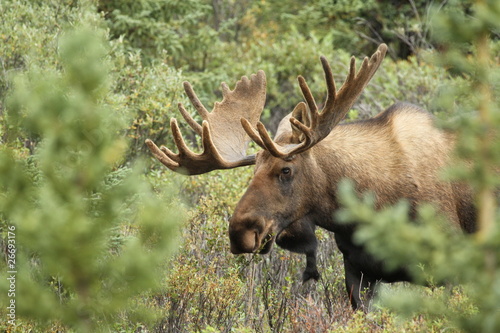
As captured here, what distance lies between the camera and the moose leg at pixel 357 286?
5.27 meters

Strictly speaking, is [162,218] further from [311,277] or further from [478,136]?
[311,277]

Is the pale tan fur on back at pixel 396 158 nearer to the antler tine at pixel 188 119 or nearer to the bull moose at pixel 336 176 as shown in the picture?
the bull moose at pixel 336 176

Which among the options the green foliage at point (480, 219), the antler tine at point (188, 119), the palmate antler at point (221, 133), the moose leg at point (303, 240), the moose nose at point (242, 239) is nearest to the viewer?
the green foliage at point (480, 219)

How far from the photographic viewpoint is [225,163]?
5.54 meters

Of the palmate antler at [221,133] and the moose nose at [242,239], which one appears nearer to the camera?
the moose nose at [242,239]

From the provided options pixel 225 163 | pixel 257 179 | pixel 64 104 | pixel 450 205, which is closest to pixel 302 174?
pixel 257 179

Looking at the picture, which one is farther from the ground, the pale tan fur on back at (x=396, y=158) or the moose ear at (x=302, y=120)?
the moose ear at (x=302, y=120)

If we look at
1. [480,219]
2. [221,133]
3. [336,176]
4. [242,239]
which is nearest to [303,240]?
[336,176]

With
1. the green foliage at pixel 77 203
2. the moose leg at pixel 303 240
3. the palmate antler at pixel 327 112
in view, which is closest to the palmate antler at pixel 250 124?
the palmate antler at pixel 327 112

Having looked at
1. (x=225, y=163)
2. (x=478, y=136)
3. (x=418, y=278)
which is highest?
(x=478, y=136)

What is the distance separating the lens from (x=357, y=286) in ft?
17.4

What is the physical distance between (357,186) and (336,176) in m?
0.16

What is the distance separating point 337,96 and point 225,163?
3.32ft

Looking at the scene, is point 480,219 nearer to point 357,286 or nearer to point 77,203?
point 77,203
